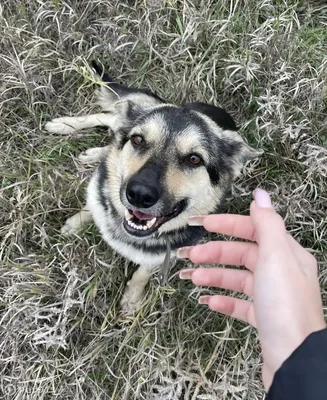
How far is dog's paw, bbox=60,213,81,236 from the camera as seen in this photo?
3141 mm

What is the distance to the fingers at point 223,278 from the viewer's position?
2297 mm

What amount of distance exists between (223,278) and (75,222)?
1.31m

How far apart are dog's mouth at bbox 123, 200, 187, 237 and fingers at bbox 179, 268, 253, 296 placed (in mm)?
321

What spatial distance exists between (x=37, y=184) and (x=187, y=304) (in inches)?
57.1

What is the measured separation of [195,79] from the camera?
3.49m

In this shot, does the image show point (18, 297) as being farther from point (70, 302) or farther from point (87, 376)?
point (87, 376)

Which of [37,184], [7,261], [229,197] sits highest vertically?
[37,184]

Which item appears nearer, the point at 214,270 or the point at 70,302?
the point at 214,270

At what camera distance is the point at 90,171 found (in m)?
3.33

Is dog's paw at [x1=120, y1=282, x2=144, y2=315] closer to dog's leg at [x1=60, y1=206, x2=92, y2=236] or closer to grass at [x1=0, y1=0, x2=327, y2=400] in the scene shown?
grass at [x1=0, y1=0, x2=327, y2=400]

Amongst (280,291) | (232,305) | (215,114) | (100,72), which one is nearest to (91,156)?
(100,72)

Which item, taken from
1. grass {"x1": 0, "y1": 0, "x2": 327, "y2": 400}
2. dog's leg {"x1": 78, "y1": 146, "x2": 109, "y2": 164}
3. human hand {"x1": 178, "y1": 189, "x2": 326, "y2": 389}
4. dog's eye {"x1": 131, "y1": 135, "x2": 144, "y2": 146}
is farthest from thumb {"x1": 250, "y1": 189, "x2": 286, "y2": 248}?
dog's leg {"x1": 78, "y1": 146, "x2": 109, "y2": 164}

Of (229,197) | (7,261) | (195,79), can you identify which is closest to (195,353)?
(229,197)

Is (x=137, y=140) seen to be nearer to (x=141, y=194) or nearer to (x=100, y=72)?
(x=141, y=194)
